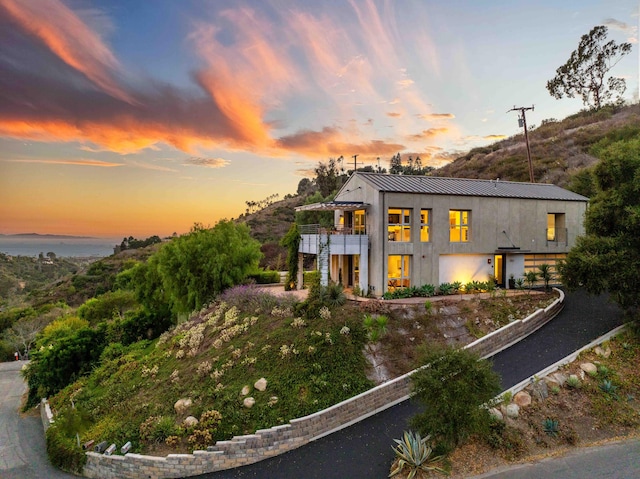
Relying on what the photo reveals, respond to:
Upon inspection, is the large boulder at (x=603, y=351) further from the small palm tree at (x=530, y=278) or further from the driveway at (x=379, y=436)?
the small palm tree at (x=530, y=278)

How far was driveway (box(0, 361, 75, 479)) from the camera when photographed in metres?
12.6

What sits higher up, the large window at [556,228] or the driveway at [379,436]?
the large window at [556,228]

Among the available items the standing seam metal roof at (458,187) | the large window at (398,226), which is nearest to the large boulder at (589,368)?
the large window at (398,226)

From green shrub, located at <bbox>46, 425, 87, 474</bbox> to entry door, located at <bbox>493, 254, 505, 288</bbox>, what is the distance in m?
21.4

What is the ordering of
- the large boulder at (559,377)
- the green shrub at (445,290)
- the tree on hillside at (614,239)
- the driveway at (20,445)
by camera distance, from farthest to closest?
1. the green shrub at (445,290)
2. the tree on hillside at (614,239)
3. the driveway at (20,445)
4. the large boulder at (559,377)

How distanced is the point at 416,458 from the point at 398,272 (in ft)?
34.3

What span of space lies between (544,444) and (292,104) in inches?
933

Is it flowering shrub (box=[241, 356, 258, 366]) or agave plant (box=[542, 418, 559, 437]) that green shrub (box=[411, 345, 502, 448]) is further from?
flowering shrub (box=[241, 356, 258, 366])

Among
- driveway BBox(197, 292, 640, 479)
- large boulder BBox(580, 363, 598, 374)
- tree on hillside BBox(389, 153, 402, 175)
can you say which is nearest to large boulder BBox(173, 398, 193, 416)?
driveway BBox(197, 292, 640, 479)

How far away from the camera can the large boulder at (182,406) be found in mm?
11969

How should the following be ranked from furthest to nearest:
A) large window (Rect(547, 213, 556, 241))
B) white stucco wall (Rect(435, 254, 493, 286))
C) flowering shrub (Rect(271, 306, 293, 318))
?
large window (Rect(547, 213, 556, 241)) → white stucco wall (Rect(435, 254, 493, 286)) → flowering shrub (Rect(271, 306, 293, 318))

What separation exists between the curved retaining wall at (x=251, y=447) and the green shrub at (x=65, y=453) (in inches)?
16.4

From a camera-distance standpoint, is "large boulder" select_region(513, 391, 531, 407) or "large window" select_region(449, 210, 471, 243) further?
"large window" select_region(449, 210, 471, 243)

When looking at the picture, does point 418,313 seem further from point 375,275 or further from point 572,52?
point 572,52
